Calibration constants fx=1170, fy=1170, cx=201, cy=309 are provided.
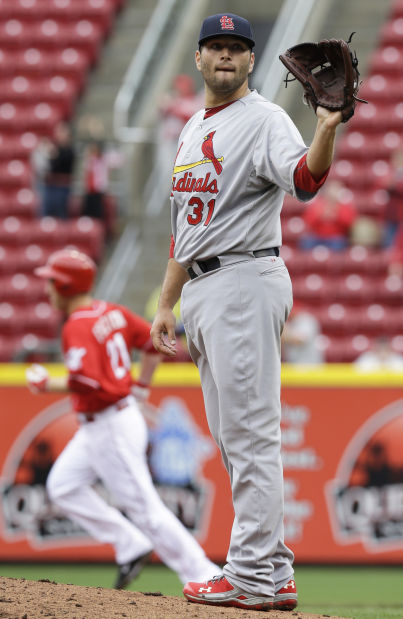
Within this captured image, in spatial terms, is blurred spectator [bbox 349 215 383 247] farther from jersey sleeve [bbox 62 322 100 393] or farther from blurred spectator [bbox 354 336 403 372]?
jersey sleeve [bbox 62 322 100 393]

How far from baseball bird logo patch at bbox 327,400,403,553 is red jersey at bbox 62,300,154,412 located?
2.65m

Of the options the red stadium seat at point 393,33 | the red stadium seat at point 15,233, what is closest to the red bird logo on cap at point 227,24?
the red stadium seat at point 15,233

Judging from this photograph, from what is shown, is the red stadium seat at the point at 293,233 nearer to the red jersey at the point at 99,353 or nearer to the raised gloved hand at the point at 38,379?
the red jersey at the point at 99,353

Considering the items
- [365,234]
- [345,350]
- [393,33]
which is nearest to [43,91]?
[393,33]

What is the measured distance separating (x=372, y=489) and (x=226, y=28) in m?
5.34

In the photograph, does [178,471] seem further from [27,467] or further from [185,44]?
[185,44]

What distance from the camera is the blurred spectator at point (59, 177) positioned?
13.5 metres

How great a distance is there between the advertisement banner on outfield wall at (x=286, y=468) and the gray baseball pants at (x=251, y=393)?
464cm

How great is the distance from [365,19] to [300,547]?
962 cm

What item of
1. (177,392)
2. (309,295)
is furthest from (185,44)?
(177,392)

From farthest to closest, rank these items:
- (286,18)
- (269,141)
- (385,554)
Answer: (286,18) < (385,554) < (269,141)

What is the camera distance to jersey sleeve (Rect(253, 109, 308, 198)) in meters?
4.03

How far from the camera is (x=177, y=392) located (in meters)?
9.30

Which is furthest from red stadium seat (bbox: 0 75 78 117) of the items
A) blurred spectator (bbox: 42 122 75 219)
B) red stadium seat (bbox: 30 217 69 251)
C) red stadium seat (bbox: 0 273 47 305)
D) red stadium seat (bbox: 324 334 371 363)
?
red stadium seat (bbox: 324 334 371 363)
